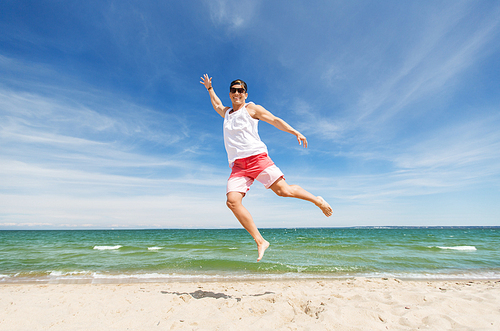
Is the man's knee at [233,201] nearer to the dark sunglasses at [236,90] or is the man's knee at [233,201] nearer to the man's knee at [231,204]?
the man's knee at [231,204]

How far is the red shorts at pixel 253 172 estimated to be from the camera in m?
2.96

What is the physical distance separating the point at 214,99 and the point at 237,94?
52 cm

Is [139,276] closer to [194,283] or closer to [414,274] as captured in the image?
[194,283]

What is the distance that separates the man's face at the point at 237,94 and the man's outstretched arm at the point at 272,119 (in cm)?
15

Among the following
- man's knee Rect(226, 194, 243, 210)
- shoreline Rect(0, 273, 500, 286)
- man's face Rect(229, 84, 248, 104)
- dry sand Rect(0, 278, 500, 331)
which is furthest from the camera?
shoreline Rect(0, 273, 500, 286)

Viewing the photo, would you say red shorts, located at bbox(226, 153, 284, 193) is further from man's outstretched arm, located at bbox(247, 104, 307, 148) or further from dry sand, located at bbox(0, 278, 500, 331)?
dry sand, located at bbox(0, 278, 500, 331)

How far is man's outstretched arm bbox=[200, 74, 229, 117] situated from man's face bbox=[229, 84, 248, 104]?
0.23 m

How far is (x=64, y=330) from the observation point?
10.6 feet

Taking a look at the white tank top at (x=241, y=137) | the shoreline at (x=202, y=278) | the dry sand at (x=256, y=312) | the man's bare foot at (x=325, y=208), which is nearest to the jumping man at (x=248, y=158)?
the white tank top at (x=241, y=137)

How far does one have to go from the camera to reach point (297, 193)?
3.07 meters

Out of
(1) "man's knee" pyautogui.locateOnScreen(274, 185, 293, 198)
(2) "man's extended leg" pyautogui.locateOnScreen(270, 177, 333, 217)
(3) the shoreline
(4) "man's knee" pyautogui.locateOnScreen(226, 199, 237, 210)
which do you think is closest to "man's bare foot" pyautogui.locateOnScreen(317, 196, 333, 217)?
(2) "man's extended leg" pyautogui.locateOnScreen(270, 177, 333, 217)

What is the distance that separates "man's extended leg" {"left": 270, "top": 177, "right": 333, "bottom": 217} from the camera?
3004 mm

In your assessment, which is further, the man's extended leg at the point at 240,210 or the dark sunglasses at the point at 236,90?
the dark sunglasses at the point at 236,90

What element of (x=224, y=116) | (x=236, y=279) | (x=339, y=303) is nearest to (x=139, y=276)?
(x=236, y=279)
